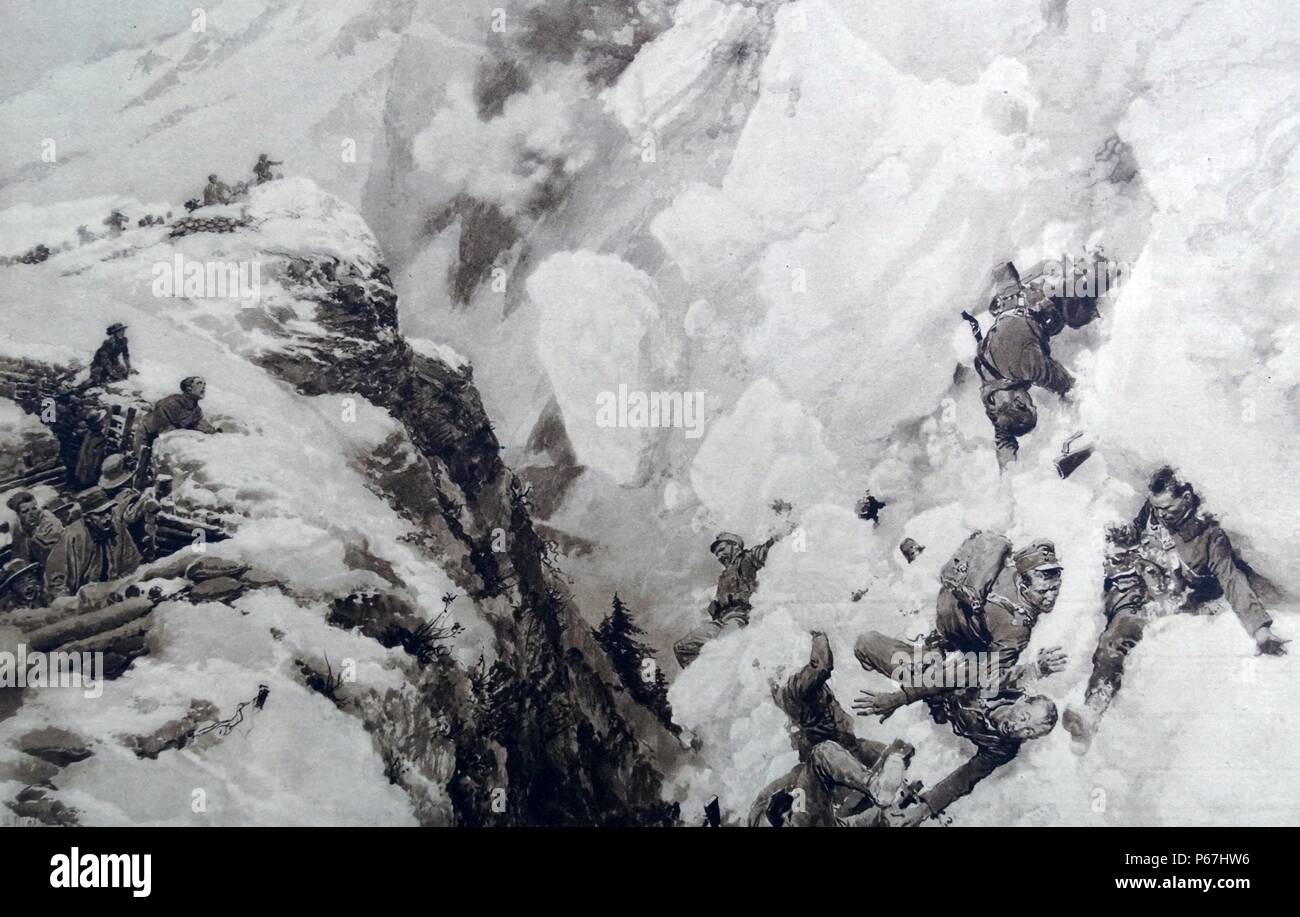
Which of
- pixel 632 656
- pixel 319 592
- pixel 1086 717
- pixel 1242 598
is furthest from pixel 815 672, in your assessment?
pixel 319 592

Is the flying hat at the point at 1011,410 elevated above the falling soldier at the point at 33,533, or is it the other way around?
the flying hat at the point at 1011,410

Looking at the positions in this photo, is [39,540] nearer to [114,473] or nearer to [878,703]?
[114,473]

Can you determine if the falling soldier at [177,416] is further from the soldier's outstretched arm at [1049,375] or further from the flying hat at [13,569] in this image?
the soldier's outstretched arm at [1049,375]

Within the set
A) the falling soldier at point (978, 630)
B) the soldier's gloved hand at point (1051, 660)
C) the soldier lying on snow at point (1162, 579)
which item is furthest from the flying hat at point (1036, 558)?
the soldier's gloved hand at point (1051, 660)

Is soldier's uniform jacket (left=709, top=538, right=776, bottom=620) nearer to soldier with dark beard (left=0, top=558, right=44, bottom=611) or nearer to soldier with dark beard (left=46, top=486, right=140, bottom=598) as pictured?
soldier with dark beard (left=46, top=486, right=140, bottom=598)
